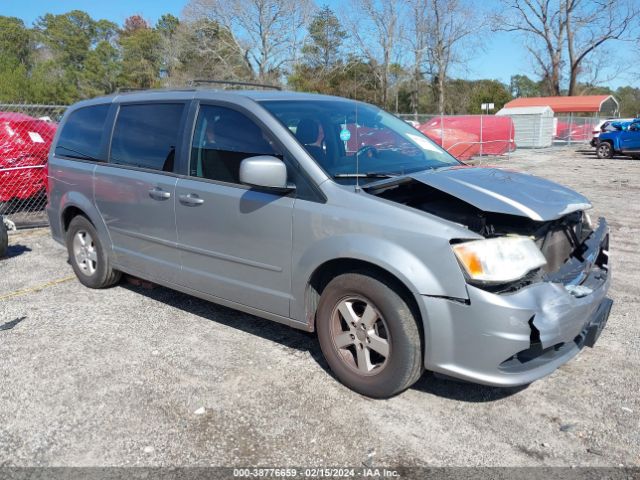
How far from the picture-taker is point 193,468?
2.70m

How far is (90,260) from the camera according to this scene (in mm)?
5340

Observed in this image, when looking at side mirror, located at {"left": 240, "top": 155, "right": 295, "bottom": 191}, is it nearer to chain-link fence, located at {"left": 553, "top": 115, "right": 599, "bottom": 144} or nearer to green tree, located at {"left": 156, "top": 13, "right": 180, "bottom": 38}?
chain-link fence, located at {"left": 553, "top": 115, "right": 599, "bottom": 144}

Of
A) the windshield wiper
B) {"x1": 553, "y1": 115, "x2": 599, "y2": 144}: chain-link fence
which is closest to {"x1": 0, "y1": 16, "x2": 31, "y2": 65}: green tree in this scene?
{"x1": 553, "y1": 115, "x2": 599, "y2": 144}: chain-link fence

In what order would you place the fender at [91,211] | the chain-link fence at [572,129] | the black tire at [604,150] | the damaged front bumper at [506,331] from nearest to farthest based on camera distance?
the damaged front bumper at [506,331] < the fender at [91,211] < the black tire at [604,150] < the chain-link fence at [572,129]

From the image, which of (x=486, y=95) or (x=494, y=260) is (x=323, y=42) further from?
(x=494, y=260)

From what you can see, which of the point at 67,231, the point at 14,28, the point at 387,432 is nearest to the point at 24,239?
the point at 67,231

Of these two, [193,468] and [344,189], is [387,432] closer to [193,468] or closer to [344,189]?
[193,468]

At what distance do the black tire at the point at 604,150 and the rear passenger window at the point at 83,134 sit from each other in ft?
71.6

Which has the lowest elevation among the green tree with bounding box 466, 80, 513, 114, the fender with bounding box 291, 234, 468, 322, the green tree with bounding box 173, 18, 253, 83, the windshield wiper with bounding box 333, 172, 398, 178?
the fender with bounding box 291, 234, 468, 322

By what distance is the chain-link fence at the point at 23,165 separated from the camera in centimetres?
892

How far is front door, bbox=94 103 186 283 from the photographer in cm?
425

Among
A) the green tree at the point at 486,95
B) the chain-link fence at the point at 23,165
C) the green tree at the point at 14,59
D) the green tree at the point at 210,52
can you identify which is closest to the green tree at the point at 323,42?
the green tree at the point at 210,52

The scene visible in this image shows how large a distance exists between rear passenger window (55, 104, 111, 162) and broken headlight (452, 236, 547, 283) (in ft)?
11.6

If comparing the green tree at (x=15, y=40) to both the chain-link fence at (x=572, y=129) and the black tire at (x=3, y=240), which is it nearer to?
the chain-link fence at (x=572, y=129)
